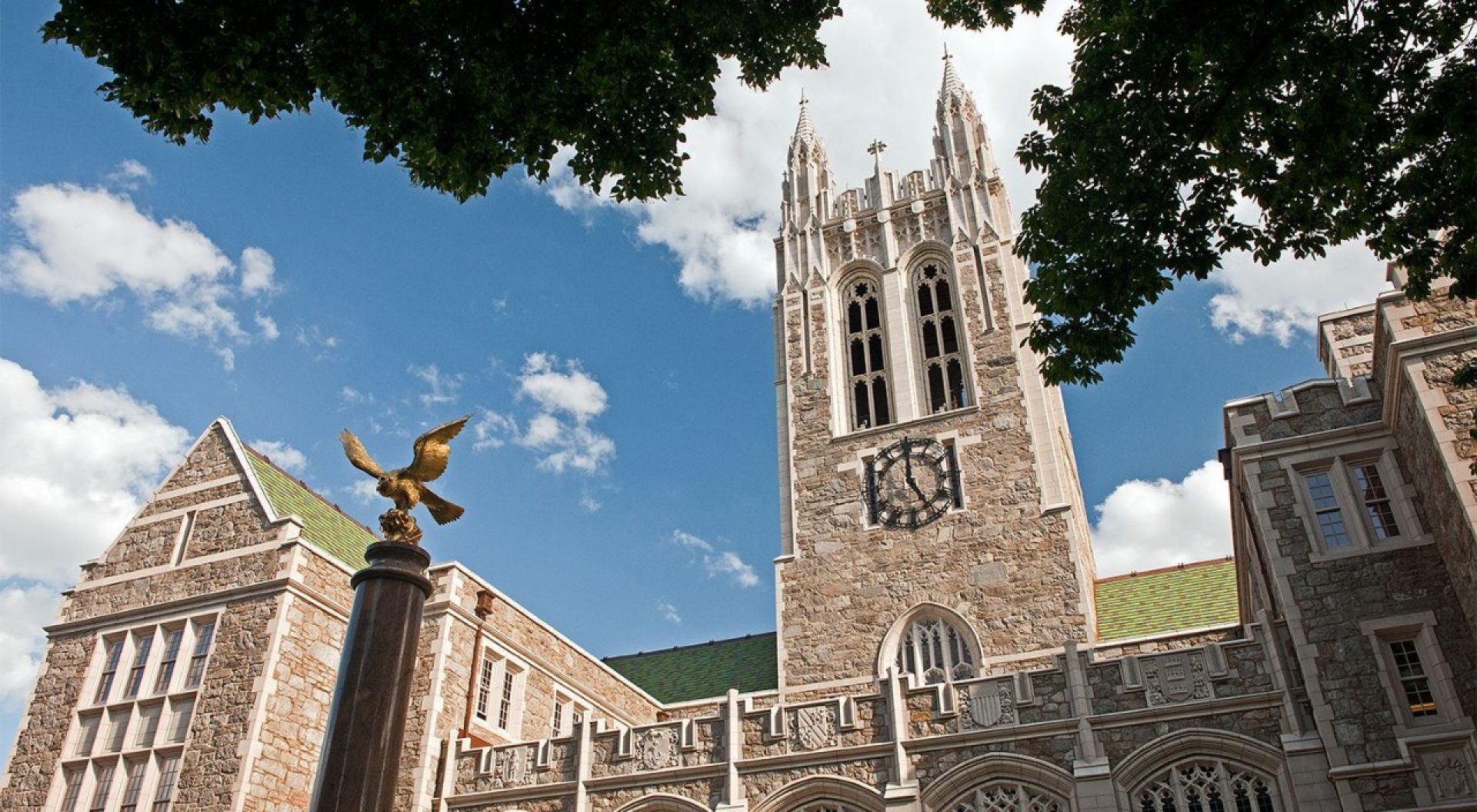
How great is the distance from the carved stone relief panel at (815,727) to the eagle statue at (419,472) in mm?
8115

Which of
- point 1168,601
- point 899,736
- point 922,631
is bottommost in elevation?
point 899,736

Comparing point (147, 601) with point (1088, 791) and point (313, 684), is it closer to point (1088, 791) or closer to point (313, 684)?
point (313, 684)

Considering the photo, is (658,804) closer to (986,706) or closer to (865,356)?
(986,706)

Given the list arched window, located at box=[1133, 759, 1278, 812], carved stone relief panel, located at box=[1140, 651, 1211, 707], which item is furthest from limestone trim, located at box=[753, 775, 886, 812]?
carved stone relief panel, located at box=[1140, 651, 1211, 707]

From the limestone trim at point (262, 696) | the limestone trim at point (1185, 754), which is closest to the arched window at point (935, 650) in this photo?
the limestone trim at point (1185, 754)

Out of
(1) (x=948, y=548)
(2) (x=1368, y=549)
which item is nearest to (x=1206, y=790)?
(2) (x=1368, y=549)

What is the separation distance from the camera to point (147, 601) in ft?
71.9

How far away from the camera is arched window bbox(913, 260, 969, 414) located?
98.5 ft

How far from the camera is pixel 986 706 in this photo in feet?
56.2

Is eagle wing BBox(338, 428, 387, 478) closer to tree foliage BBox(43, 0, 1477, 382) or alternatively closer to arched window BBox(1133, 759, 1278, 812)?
tree foliage BBox(43, 0, 1477, 382)

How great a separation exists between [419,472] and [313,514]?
45.9 feet

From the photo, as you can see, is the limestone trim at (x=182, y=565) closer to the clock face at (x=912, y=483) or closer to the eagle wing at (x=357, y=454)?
the eagle wing at (x=357, y=454)

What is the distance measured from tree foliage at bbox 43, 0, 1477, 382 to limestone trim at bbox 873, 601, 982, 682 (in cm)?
1411

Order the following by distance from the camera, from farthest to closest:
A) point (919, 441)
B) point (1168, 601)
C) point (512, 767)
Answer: point (919, 441), point (1168, 601), point (512, 767)
